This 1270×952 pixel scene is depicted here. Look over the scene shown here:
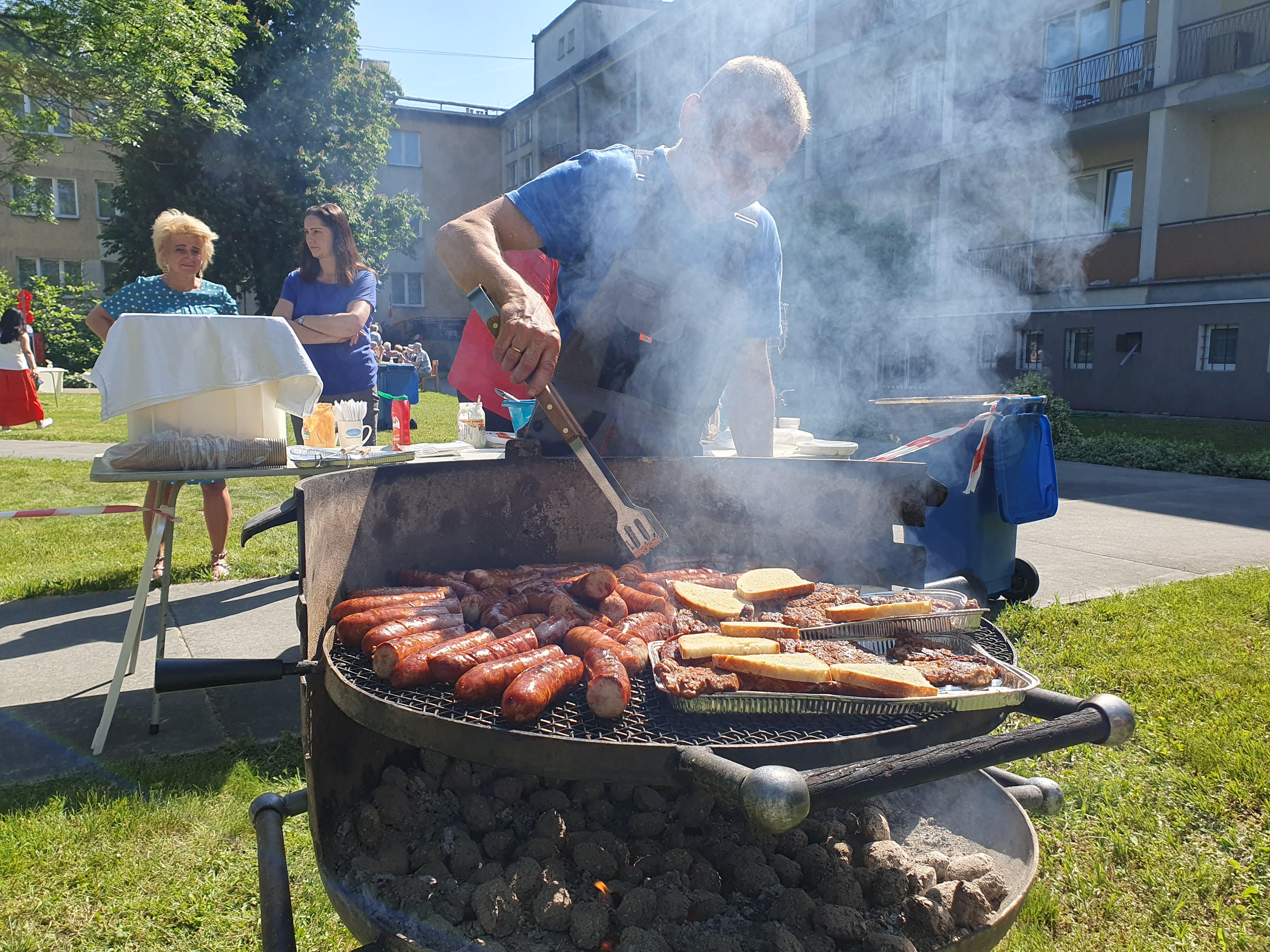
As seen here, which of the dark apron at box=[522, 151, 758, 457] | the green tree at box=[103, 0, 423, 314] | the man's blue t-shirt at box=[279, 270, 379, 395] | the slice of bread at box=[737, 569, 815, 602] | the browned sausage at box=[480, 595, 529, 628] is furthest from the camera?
the green tree at box=[103, 0, 423, 314]

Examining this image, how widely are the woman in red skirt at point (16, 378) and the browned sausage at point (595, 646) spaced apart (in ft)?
45.5

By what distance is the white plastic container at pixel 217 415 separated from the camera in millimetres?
3334

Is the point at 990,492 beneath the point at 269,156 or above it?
beneath

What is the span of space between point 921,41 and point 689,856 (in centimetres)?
533

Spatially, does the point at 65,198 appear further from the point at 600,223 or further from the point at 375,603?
the point at 375,603

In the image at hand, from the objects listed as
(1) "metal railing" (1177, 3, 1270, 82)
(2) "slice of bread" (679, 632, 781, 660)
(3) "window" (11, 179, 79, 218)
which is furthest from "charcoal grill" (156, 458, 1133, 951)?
(3) "window" (11, 179, 79, 218)

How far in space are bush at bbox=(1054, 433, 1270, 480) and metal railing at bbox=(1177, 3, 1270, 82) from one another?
7.20 metres

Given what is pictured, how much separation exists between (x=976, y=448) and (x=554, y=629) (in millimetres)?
3293

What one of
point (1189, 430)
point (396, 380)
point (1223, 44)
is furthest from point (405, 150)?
point (1189, 430)

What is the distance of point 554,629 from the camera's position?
2.05 meters

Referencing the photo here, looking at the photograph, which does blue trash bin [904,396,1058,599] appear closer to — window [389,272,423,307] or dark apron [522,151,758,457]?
dark apron [522,151,758,457]

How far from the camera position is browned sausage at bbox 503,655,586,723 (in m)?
1.54

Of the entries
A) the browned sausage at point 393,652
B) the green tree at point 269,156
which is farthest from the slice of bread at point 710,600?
the green tree at point 269,156

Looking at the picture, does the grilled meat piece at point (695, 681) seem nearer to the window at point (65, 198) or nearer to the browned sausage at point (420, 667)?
the browned sausage at point (420, 667)
